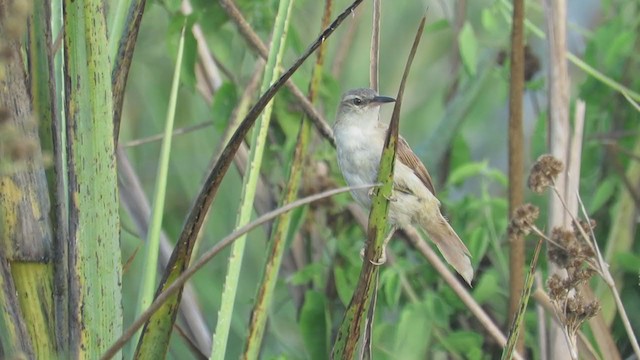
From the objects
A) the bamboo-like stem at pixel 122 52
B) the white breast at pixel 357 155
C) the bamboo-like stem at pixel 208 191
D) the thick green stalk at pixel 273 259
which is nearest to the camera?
the bamboo-like stem at pixel 208 191

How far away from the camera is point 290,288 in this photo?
2.99m

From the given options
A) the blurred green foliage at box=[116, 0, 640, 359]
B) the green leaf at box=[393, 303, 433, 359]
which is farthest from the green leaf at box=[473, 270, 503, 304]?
the green leaf at box=[393, 303, 433, 359]

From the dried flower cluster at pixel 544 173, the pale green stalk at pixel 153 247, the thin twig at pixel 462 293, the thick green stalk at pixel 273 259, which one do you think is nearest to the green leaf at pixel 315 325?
the thin twig at pixel 462 293

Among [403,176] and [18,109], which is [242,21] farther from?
[18,109]

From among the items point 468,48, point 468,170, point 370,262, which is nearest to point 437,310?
point 468,170

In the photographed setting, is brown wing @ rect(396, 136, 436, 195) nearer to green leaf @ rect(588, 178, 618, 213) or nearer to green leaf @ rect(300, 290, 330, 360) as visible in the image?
green leaf @ rect(300, 290, 330, 360)

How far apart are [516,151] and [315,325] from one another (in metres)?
0.67

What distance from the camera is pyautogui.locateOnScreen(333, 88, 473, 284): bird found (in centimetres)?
243

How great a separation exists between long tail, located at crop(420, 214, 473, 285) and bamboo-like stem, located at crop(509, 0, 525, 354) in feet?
0.35

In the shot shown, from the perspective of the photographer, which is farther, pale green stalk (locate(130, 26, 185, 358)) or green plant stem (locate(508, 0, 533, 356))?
green plant stem (locate(508, 0, 533, 356))

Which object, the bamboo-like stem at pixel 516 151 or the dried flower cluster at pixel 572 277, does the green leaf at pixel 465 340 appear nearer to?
the bamboo-like stem at pixel 516 151

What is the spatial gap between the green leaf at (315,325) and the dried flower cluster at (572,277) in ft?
2.65

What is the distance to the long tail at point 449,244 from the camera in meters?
2.32

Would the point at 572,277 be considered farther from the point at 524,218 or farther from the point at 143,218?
the point at 143,218
